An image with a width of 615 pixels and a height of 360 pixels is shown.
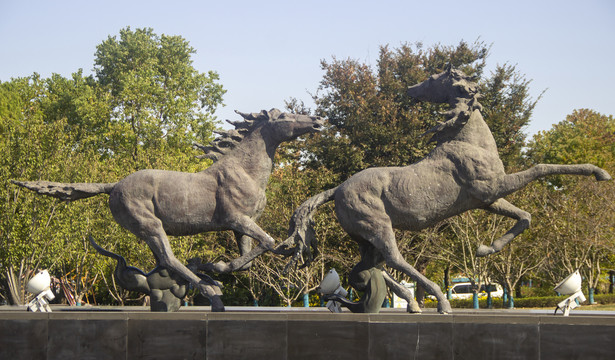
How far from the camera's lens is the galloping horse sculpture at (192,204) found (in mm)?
8898

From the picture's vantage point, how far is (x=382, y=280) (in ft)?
28.5

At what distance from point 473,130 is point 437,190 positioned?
1006 mm

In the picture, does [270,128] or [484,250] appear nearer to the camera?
[484,250]

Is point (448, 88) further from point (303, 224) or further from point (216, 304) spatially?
point (216, 304)

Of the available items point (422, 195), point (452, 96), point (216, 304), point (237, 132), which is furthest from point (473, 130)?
point (216, 304)

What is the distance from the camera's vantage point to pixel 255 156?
9422 mm

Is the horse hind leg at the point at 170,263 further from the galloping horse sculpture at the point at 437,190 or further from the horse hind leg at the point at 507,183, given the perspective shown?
the horse hind leg at the point at 507,183

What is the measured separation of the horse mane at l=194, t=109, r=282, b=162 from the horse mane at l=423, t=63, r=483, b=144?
7.89 ft

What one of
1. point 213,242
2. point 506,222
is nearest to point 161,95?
point 213,242

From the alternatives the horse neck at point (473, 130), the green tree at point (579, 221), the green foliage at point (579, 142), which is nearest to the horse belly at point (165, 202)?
the horse neck at point (473, 130)

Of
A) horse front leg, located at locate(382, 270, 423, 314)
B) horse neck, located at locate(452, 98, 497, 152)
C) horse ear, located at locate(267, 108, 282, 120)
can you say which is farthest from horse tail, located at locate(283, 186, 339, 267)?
horse neck, located at locate(452, 98, 497, 152)

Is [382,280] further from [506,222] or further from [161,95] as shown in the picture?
[161,95]

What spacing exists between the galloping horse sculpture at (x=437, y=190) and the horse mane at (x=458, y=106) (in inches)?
0.5

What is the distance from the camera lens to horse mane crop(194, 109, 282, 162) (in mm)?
9594
